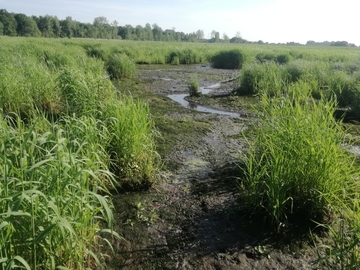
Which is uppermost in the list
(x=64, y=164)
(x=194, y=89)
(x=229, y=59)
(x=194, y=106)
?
(x=229, y=59)

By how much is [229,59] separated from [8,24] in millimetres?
52966

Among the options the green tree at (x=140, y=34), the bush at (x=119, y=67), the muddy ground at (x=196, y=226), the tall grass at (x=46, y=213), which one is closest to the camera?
the tall grass at (x=46, y=213)

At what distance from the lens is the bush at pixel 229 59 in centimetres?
2247

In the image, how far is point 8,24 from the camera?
57188 mm

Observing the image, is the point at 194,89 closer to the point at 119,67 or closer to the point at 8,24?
the point at 119,67

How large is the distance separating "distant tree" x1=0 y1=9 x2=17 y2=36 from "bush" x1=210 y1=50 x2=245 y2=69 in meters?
49.2

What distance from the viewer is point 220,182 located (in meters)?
4.26


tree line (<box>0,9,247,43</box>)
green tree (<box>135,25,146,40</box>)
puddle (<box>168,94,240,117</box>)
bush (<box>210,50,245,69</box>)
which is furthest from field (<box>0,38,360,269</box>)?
green tree (<box>135,25,146,40</box>)

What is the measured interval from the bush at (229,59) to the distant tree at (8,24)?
49.2 meters

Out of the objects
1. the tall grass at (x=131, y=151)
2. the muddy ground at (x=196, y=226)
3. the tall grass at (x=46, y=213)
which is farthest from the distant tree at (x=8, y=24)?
the tall grass at (x=46, y=213)

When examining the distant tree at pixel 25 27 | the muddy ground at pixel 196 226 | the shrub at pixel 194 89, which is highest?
the distant tree at pixel 25 27

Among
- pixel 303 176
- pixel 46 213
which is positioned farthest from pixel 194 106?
pixel 46 213

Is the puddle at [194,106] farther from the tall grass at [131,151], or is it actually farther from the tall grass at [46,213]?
the tall grass at [46,213]

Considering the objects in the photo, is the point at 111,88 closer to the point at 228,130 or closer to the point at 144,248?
the point at 228,130
